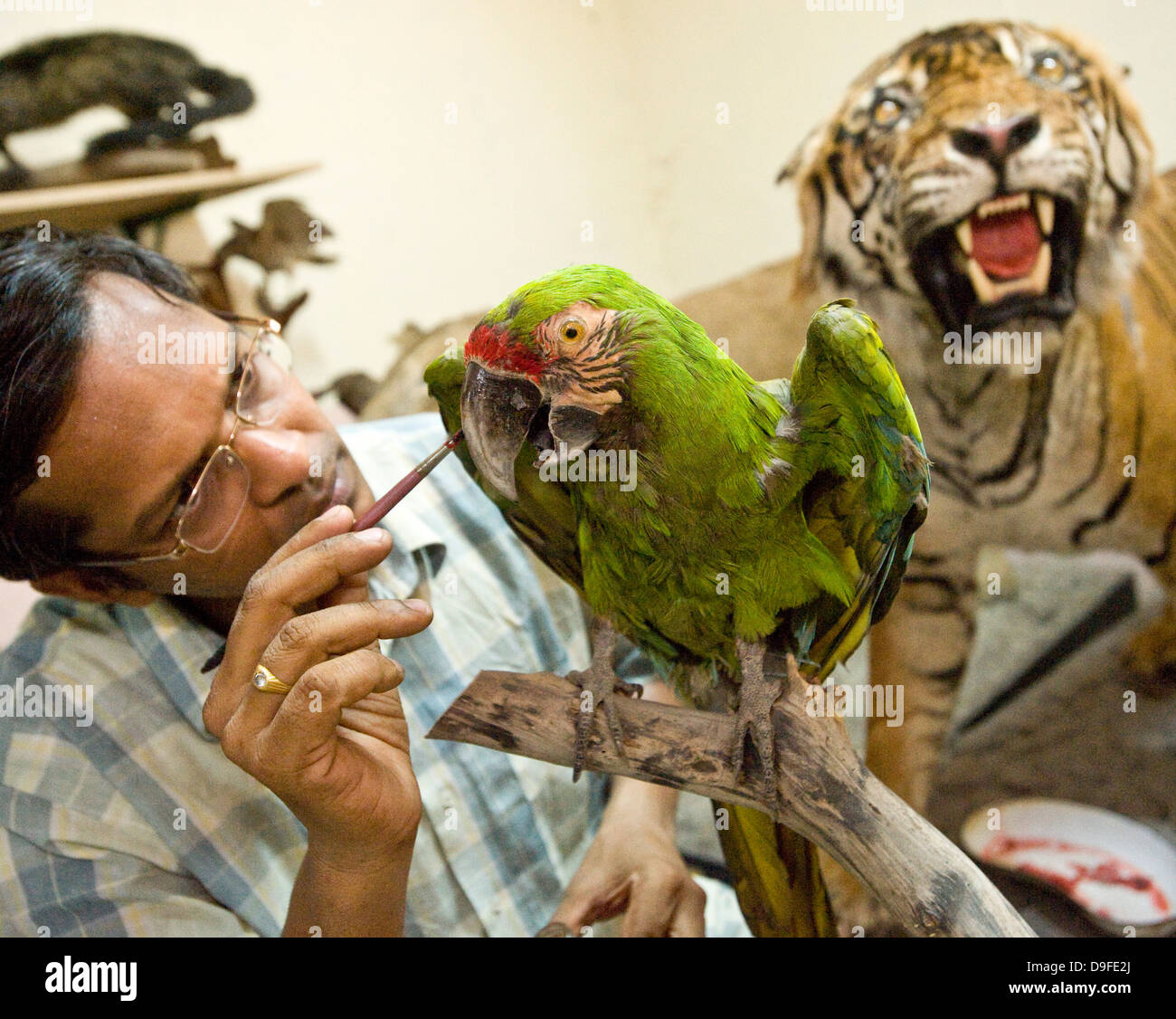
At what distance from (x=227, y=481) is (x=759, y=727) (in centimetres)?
55

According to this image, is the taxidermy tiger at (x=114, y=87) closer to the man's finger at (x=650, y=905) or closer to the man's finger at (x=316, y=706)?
the man's finger at (x=316, y=706)

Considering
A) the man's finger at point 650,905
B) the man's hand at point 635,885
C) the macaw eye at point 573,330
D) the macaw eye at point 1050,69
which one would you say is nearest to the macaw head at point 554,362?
the macaw eye at point 573,330

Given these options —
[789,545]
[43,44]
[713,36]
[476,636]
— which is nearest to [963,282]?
[713,36]

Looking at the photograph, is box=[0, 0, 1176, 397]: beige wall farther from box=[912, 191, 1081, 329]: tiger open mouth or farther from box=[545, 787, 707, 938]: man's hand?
box=[545, 787, 707, 938]: man's hand

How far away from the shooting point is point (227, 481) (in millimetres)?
814

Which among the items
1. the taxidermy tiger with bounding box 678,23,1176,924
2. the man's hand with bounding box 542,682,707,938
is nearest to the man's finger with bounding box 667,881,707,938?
the man's hand with bounding box 542,682,707,938

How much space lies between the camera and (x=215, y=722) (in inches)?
27.8

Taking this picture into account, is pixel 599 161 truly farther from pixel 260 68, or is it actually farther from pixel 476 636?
pixel 476 636

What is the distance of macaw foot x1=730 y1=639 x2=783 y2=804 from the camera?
0.73 metres

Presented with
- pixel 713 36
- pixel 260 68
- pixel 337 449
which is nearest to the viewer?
pixel 337 449

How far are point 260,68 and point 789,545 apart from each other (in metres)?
1.11

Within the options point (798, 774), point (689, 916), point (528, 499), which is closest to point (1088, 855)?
point (689, 916)

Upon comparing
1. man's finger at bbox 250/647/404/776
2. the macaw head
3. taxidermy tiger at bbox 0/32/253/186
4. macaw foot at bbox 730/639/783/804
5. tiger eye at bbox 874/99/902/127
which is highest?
taxidermy tiger at bbox 0/32/253/186

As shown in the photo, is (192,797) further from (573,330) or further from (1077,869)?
(1077,869)
